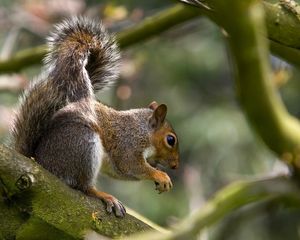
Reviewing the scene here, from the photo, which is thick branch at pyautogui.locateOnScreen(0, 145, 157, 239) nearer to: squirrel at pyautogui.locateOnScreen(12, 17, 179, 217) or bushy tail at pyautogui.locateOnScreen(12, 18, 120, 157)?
squirrel at pyautogui.locateOnScreen(12, 17, 179, 217)

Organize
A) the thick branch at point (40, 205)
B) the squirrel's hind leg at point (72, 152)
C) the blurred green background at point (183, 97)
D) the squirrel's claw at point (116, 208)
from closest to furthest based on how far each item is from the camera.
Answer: the thick branch at point (40, 205) → the squirrel's claw at point (116, 208) → the squirrel's hind leg at point (72, 152) → the blurred green background at point (183, 97)

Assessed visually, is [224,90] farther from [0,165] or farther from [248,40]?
[248,40]

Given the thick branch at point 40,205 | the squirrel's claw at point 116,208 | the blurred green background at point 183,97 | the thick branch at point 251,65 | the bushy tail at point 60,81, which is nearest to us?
the thick branch at point 251,65

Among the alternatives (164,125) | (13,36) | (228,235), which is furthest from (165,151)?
(228,235)

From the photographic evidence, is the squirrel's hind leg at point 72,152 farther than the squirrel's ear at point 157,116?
No

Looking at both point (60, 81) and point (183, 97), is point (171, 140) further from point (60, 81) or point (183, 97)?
point (183, 97)

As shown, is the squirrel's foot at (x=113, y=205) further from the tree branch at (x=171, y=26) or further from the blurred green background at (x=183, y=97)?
the blurred green background at (x=183, y=97)

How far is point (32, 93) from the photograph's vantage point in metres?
2.31

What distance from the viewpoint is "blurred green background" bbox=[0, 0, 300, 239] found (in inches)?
160

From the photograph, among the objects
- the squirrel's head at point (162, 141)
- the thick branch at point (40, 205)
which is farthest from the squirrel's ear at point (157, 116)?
the thick branch at point (40, 205)

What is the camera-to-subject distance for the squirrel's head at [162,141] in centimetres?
263

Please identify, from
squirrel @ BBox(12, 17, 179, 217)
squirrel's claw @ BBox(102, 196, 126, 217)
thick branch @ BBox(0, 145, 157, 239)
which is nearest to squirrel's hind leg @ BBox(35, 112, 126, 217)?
squirrel @ BBox(12, 17, 179, 217)

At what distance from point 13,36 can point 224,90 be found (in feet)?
11.2

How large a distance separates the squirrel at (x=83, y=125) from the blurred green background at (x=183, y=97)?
40.8 inches
